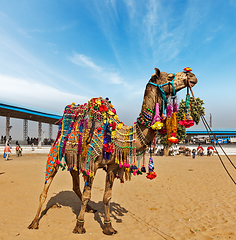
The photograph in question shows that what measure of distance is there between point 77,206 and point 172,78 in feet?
15.2

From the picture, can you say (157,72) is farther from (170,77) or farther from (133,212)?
(133,212)

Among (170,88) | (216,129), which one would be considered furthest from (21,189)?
(216,129)

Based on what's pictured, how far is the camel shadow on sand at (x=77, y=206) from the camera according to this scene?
501cm

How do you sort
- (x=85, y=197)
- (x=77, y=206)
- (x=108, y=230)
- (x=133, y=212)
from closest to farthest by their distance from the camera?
1. (x=85, y=197)
2. (x=108, y=230)
3. (x=133, y=212)
4. (x=77, y=206)

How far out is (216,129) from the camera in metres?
36.1

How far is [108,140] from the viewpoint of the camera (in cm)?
385

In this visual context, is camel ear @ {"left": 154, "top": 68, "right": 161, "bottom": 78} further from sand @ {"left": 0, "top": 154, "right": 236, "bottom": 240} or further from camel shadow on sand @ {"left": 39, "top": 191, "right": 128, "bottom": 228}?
camel shadow on sand @ {"left": 39, "top": 191, "right": 128, "bottom": 228}

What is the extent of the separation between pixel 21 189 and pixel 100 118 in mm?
5339

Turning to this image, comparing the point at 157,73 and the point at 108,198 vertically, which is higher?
the point at 157,73

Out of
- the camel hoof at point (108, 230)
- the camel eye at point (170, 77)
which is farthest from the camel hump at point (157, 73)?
the camel hoof at point (108, 230)

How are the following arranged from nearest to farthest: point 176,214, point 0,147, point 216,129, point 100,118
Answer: point 100,118
point 176,214
point 0,147
point 216,129

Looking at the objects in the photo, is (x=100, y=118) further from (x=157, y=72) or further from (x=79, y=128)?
(x=157, y=72)

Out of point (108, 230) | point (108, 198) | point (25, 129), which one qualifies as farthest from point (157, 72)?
point (25, 129)

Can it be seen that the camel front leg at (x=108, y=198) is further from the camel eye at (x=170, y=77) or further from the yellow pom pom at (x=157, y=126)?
the camel eye at (x=170, y=77)
